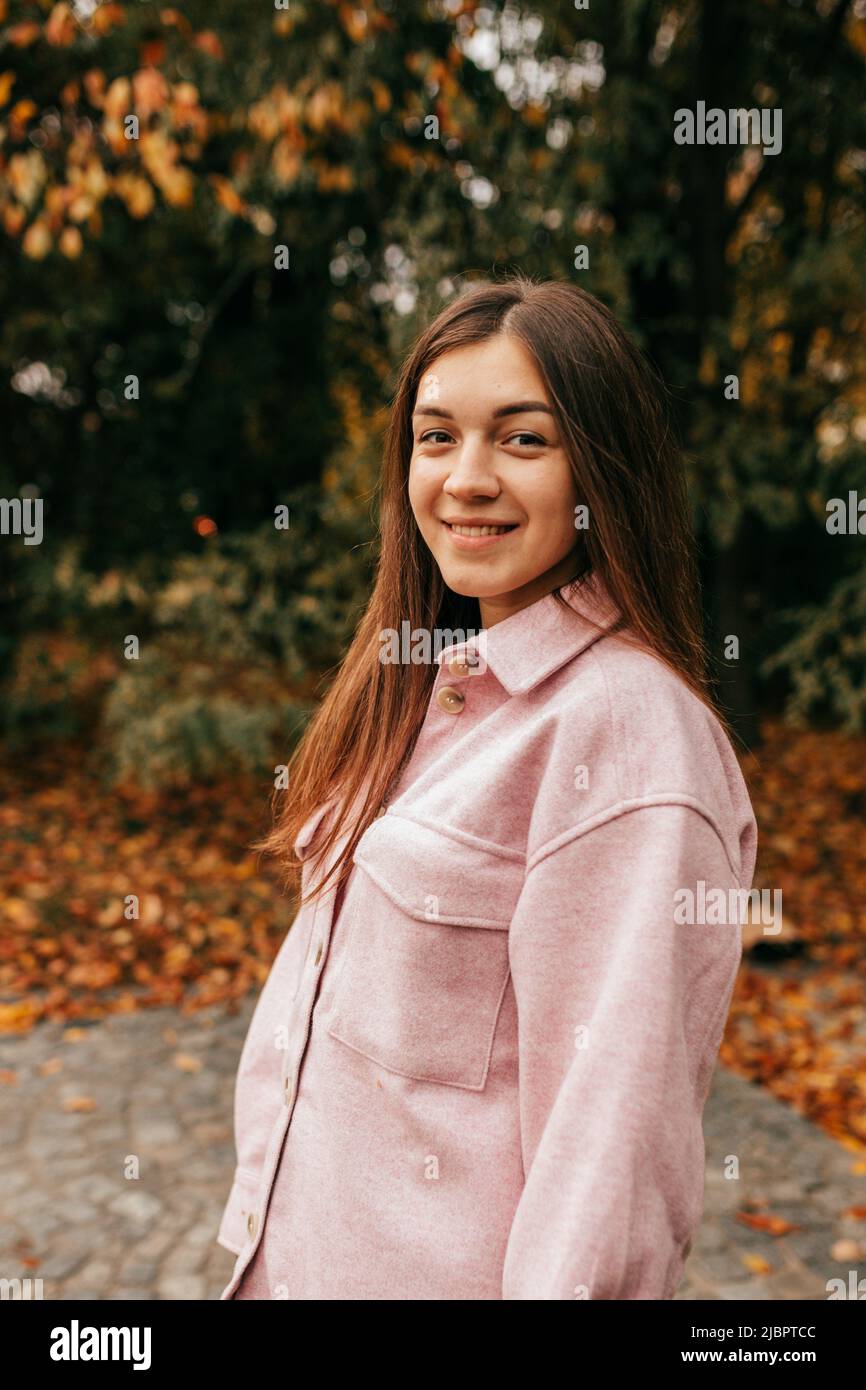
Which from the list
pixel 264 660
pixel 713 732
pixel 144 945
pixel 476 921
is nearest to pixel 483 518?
pixel 713 732

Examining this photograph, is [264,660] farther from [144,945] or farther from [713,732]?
[713,732]

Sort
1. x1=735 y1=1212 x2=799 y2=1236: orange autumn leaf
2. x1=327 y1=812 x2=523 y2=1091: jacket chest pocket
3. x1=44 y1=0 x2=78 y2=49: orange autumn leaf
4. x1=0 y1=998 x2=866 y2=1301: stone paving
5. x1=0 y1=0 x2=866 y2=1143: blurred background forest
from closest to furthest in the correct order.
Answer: x1=327 y1=812 x2=523 y2=1091: jacket chest pocket → x1=0 y1=998 x2=866 y2=1301: stone paving → x1=735 y1=1212 x2=799 y2=1236: orange autumn leaf → x1=44 y1=0 x2=78 y2=49: orange autumn leaf → x1=0 y1=0 x2=866 y2=1143: blurred background forest

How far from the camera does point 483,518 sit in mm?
1354

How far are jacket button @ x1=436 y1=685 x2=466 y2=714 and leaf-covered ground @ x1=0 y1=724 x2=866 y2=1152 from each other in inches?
127

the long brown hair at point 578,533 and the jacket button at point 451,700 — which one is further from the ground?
the long brown hair at point 578,533

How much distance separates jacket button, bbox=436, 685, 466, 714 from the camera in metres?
1.48

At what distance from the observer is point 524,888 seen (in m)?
1.20

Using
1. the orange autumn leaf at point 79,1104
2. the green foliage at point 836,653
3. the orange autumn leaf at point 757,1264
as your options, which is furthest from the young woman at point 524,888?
the green foliage at point 836,653

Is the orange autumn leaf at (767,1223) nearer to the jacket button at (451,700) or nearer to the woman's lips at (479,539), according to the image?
the jacket button at (451,700)

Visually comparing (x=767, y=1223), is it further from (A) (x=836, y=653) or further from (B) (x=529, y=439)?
(A) (x=836, y=653)

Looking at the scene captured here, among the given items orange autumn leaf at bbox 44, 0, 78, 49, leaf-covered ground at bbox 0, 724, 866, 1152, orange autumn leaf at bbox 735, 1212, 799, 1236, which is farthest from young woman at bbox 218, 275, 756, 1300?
orange autumn leaf at bbox 44, 0, 78, 49

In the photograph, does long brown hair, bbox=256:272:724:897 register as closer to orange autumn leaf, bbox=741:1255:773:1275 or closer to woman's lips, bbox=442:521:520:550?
woman's lips, bbox=442:521:520:550

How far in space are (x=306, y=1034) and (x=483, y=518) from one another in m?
0.75

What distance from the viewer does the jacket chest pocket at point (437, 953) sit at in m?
1.26
